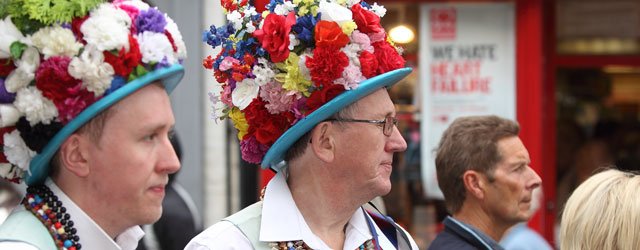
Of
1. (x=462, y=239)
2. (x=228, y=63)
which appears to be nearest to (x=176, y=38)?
(x=228, y=63)

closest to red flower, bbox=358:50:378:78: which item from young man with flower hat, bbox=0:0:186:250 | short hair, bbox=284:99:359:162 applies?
short hair, bbox=284:99:359:162

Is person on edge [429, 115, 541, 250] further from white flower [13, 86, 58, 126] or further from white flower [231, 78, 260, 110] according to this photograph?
white flower [13, 86, 58, 126]

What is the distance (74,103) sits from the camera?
259 cm

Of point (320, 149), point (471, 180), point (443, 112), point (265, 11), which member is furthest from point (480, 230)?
point (443, 112)

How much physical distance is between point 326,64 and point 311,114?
15 cm

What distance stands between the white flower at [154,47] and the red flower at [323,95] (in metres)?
0.55

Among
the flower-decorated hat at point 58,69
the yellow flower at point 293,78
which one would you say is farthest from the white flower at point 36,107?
the yellow flower at point 293,78

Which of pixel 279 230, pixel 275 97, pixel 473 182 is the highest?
pixel 275 97

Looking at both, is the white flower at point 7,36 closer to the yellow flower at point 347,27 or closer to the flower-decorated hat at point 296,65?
the flower-decorated hat at point 296,65

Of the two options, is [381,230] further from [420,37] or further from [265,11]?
[420,37]

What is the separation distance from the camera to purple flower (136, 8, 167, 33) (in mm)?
2736

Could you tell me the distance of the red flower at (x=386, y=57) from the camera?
127 inches

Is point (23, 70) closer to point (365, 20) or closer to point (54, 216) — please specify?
point (54, 216)

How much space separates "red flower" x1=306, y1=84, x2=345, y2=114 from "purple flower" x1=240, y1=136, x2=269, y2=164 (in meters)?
0.23
